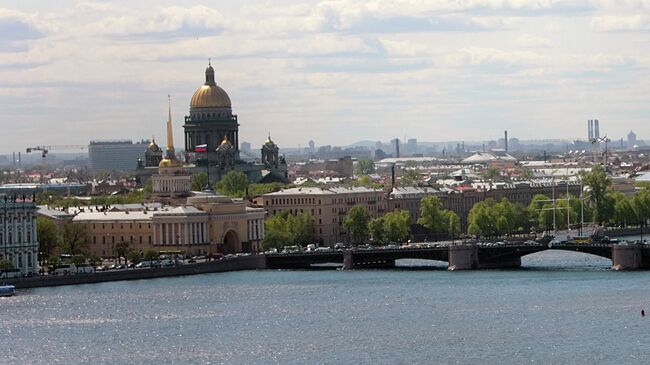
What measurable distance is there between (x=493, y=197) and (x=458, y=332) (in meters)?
68.9

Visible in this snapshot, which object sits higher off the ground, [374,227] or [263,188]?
[263,188]

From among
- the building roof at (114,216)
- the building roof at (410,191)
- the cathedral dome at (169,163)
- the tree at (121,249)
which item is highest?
the cathedral dome at (169,163)

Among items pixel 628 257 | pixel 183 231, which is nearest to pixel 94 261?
pixel 183 231

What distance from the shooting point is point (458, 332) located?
5897 centimetres

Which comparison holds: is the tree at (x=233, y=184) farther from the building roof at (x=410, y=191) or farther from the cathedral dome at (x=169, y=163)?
the building roof at (x=410, y=191)

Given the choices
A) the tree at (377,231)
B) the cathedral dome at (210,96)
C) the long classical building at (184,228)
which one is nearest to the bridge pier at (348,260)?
the long classical building at (184,228)

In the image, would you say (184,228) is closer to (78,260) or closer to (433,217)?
(78,260)

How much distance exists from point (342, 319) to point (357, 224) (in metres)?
40.0

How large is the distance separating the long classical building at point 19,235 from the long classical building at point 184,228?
43.6 feet

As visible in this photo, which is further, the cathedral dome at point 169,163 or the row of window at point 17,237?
the cathedral dome at point 169,163

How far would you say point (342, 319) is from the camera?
63.1 meters

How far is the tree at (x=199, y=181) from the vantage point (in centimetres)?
12144

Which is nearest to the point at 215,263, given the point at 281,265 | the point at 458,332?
the point at 281,265

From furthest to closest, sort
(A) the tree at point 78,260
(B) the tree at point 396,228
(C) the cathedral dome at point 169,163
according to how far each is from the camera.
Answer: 1. (C) the cathedral dome at point 169,163
2. (B) the tree at point 396,228
3. (A) the tree at point 78,260
